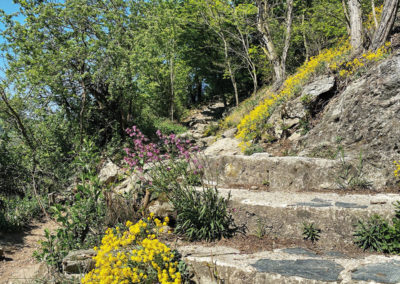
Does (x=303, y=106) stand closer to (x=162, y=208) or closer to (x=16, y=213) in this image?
(x=162, y=208)

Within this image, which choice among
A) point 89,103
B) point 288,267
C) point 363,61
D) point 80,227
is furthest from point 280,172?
point 89,103

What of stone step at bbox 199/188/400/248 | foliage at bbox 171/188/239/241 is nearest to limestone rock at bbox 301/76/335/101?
stone step at bbox 199/188/400/248

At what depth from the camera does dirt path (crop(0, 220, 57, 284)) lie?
4.65 meters

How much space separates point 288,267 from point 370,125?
4.36 m

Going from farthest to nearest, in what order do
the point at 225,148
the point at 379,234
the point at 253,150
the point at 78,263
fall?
1. the point at 225,148
2. the point at 253,150
3. the point at 78,263
4. the point at 379,234

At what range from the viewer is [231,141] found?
1062 centimetres

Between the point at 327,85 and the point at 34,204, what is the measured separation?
33.3ft

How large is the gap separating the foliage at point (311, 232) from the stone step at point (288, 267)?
39 centimetres

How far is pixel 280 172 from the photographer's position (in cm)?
581

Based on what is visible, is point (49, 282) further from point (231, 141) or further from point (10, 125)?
point (10, 125)

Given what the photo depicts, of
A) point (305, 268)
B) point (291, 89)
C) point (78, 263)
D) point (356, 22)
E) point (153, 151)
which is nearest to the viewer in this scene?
point (305, 268)

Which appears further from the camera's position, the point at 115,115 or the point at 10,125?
the point at 115,115

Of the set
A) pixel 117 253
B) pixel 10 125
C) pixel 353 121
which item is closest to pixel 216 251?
pixel 117 253

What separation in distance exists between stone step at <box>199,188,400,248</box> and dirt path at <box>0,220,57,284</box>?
3.58 metres
